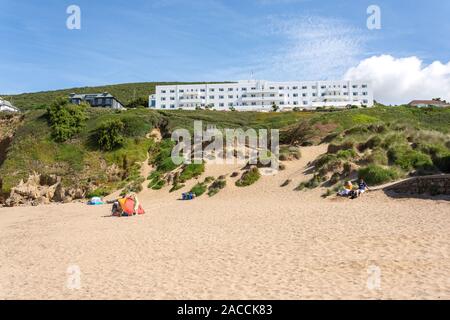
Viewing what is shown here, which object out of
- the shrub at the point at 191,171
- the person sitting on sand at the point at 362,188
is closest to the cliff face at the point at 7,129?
the shrub at the point at 191,171

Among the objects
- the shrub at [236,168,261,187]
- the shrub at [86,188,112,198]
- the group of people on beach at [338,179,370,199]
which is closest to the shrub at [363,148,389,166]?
the group of people on beach at [338,179,370,199]

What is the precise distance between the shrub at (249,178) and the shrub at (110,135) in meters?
16.2

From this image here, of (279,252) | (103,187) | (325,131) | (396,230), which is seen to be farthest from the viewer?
(325,131)

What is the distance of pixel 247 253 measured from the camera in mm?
9633

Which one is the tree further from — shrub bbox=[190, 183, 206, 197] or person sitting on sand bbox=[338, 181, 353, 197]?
person sitting on sand bbox=[338, 181, 353, 197]

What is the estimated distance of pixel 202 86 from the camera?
87125 mm

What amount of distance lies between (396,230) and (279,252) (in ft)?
11.8

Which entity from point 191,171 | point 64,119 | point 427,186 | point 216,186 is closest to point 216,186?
point 216,186

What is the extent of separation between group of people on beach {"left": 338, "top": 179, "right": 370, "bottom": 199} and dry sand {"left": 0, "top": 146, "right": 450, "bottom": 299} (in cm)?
73

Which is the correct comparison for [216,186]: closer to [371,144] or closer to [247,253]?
[371,144]

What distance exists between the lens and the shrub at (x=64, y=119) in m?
39.3

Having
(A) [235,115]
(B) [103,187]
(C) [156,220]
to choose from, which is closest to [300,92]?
(A) [235,115]

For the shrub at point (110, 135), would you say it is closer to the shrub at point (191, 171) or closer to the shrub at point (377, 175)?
the shrub at point (191, 171)
